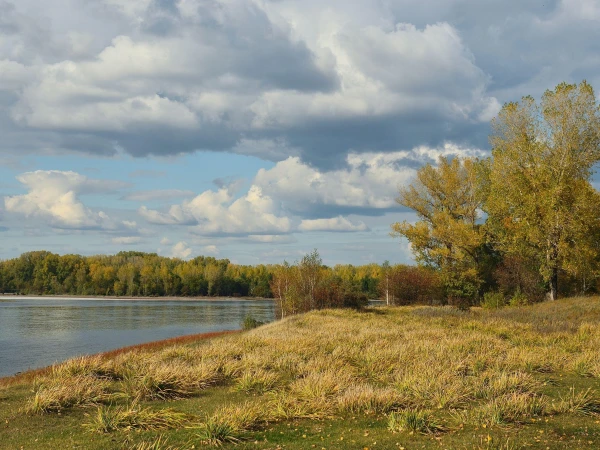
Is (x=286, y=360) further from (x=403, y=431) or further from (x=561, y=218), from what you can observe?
(x=561, y=218)

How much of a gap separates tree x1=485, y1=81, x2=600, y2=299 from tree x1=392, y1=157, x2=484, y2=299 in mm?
7208

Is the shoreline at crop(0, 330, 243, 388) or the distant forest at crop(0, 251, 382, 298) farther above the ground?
the distant forest at crop(0, 251, 382, 298)

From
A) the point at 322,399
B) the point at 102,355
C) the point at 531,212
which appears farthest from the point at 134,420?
the point at 531,212

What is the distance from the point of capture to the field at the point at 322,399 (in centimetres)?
791

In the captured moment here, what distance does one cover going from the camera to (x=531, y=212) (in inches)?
1307

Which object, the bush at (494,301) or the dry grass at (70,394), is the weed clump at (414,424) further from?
the bush at (494,301)

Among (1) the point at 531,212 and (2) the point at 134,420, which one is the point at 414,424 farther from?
(1) the point at 531,212

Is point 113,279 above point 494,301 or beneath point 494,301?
above

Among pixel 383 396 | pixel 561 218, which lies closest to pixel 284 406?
pixel 383 396

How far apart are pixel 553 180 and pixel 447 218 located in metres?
9.94

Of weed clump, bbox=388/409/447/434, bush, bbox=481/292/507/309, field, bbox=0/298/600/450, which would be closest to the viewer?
field, bbox=0/298/600/450

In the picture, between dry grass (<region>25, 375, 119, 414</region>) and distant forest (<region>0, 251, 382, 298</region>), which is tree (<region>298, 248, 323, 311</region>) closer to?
dry grass (<region>25, 375, 119, 414</region>)

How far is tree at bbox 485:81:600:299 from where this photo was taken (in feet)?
107

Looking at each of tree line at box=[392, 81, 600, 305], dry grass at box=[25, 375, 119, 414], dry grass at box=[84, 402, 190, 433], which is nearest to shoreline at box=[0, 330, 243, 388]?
dry grass at box=[25, 375, 119, 414]
